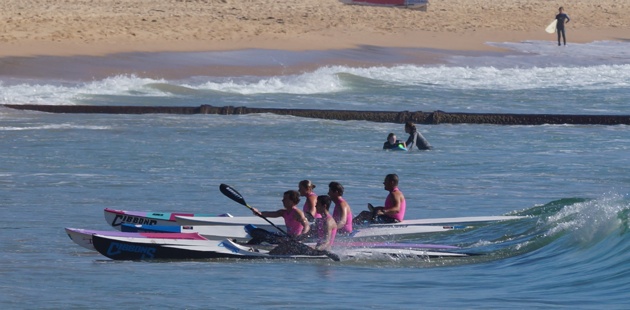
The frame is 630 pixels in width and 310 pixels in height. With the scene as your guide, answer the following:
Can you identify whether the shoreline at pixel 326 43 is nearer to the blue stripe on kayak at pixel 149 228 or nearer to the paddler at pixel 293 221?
the blue stripe on kayak at pixel 149 228

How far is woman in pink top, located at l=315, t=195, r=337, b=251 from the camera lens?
13.1 m

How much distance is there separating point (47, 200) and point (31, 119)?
9.15 meters

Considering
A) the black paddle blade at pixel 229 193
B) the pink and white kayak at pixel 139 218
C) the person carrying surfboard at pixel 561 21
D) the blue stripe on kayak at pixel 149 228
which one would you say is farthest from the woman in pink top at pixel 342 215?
the person carrying surfboard at pixel 561 21

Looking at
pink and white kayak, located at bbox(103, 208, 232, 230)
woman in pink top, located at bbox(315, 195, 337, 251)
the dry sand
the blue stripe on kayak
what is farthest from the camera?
the dry sand

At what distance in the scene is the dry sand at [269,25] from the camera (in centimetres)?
3669

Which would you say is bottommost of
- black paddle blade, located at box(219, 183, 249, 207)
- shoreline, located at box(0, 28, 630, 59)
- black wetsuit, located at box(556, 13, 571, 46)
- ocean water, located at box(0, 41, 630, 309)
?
ocean water, located at box(0, 41, 630, 309)

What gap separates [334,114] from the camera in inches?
1024


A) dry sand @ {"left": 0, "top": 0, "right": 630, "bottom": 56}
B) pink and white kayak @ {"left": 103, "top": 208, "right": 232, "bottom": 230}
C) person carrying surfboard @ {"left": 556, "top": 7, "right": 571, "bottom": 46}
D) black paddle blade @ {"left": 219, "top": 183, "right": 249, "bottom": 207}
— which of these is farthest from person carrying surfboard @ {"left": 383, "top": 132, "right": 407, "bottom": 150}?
person carrying surfboard @ {"left": 556, "top": 7, "right": 571, "bottom": 46}

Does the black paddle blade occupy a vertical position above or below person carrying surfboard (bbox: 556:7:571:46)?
below

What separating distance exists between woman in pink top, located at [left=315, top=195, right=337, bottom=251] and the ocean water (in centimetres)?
21

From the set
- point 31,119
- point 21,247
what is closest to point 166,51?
point 31,119

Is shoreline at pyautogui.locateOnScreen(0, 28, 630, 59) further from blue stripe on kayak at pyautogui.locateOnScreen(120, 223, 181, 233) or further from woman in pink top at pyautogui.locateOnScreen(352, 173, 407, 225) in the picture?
woman in pink top at pyautogui.locateOnScreen(352, 173, 407, 225)

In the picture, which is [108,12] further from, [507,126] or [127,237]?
[127,237]

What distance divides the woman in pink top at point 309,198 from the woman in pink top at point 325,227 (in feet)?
0.92
